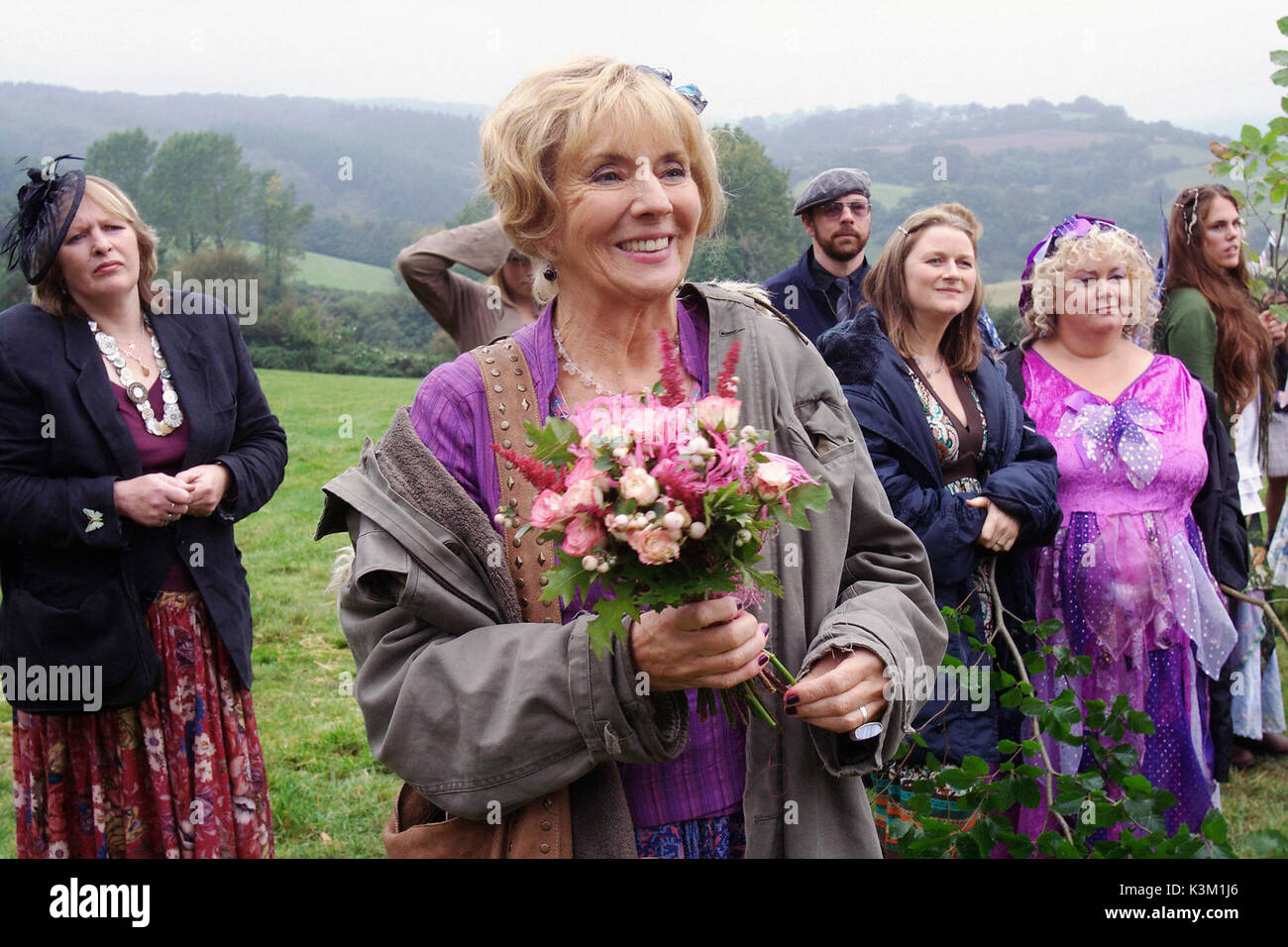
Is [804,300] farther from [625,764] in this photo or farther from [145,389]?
[625,764]

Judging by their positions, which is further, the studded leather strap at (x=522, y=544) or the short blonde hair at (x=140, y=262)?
the short blonde hair at (x=140, y=262)

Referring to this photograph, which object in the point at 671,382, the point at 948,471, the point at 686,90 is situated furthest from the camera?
the point at 948,471

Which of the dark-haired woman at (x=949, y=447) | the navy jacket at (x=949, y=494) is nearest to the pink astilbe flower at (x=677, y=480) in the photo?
the dark-haired woman at (x=949, y=447)

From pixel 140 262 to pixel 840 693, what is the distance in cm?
309

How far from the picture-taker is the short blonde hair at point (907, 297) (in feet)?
12.7

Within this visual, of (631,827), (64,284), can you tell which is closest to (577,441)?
(631,827)

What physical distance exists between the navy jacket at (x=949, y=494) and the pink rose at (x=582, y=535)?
213cm

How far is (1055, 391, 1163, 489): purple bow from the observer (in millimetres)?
3857

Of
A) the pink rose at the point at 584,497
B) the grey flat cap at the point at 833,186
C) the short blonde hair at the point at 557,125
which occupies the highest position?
the grey flat cap at the point at 833,186

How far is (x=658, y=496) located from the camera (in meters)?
1.49

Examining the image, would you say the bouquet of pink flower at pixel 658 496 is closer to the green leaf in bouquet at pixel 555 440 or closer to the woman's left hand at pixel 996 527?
the green leaf in bouquet at pixel 555 440

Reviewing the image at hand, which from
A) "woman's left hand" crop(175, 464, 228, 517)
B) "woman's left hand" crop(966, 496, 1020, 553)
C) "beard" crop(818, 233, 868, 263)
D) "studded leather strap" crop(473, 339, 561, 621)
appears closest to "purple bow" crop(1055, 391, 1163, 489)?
"woman's left hand" crop(966, 496, 1020, 553)

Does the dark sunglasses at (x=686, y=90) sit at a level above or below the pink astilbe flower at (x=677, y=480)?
above

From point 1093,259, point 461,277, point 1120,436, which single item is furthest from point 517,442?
point 461,277
